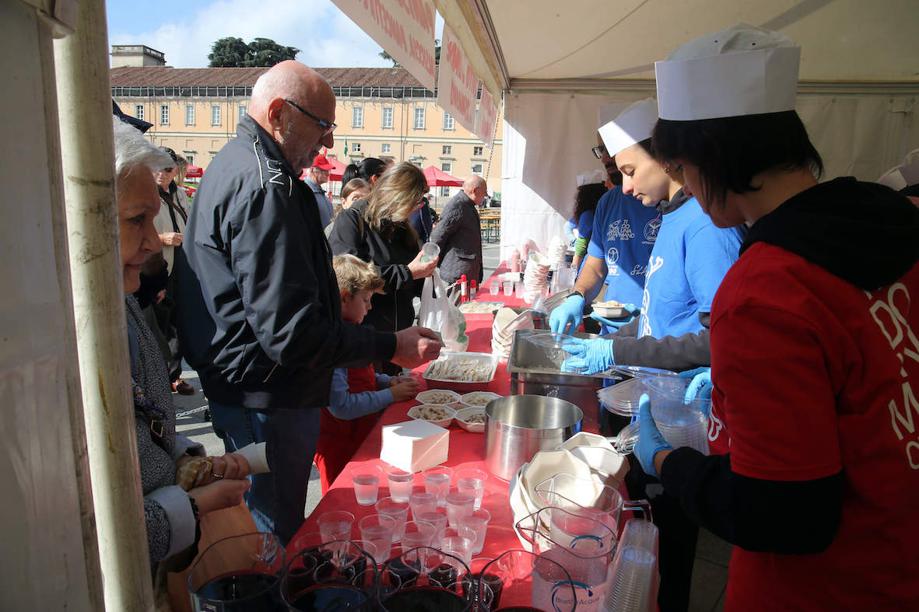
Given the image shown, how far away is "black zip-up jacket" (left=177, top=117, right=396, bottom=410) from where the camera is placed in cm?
170

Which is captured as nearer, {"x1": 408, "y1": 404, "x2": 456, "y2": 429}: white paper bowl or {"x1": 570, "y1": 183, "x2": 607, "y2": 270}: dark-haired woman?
{"x1": 408, "y1": 404, "x2": 456, "y2": 429}: white paper bowl

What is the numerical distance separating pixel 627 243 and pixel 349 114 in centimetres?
5490

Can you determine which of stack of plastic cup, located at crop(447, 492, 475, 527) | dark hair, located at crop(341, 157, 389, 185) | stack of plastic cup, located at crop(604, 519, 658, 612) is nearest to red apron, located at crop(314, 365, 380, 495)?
stack of plastic cup, located at crop(447, 492, 475, 527)

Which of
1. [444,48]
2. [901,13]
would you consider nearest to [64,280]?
[444,48]

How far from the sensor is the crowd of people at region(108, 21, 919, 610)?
836 millimetres

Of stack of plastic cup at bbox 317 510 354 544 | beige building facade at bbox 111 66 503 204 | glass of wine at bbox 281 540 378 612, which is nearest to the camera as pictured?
glass of wine at bbox 281 540 378 612

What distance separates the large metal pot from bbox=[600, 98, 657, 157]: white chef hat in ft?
4.39

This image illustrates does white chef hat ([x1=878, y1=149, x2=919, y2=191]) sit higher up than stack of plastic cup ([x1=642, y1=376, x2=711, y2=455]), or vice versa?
white chef hat ([x1=878, y1=149, x2=919, y2=191])

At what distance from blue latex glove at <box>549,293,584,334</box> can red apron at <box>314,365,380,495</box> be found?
1060 mm

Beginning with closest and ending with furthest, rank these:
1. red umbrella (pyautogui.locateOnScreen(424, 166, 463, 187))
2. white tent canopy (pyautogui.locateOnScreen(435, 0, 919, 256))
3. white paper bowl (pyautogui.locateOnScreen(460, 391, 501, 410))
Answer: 1. white paper bowl (pyautogui.locateOnScreen(460, 391, 501, 410))
2. white tent canopy (pyautogui.locateOnScreen(435, 0, 919, 256))
3. red umbrella (pyautogui.locateOnScreen(424, 166, 463, 187))

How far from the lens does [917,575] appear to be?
0.92m

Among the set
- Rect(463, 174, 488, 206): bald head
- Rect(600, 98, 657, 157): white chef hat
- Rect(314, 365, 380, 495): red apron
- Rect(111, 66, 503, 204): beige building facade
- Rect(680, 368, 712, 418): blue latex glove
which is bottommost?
Rect(314, 365, 380, 495): red apron

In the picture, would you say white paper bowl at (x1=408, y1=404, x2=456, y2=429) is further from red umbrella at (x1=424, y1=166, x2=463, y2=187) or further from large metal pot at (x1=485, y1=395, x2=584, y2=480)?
red umbrella at (x1=424, y1=166, x2=463, y2=187)

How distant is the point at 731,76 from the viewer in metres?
1.03
